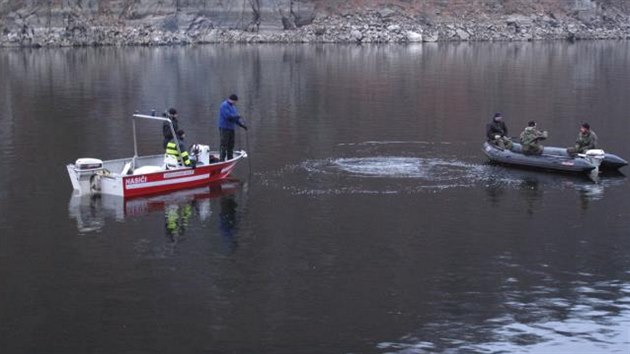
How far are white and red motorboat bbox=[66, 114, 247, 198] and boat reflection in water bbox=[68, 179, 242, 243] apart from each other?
0.86 ft

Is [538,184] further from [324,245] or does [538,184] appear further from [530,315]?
[530,315]

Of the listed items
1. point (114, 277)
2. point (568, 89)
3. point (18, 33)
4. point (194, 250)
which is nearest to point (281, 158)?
point (194, 250)

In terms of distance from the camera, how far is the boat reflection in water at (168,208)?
2319 cm

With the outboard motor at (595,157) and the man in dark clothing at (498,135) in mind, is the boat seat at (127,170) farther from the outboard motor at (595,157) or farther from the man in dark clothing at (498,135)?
the outboard motor at (595,157)

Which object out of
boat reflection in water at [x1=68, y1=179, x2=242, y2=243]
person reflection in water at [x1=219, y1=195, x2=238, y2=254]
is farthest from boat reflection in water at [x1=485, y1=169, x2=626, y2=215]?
boat reflection in water at [x1=68, y1=179, x2=242, y2=243]

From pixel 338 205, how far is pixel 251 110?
23506 mm

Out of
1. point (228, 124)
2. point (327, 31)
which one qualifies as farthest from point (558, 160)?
point (327, 31)

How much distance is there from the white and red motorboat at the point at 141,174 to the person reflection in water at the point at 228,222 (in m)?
1.53

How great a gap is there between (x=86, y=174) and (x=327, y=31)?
10271 cm

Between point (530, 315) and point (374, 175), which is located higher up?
point (374, 175)

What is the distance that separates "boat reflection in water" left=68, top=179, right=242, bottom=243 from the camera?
23.2 metres

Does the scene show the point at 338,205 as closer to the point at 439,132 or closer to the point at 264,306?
the point at 264,306

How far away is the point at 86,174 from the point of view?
26.3 meters

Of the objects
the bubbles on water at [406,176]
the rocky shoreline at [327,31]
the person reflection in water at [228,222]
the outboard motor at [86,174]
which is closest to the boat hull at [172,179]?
the outboard motor at [86,174]
